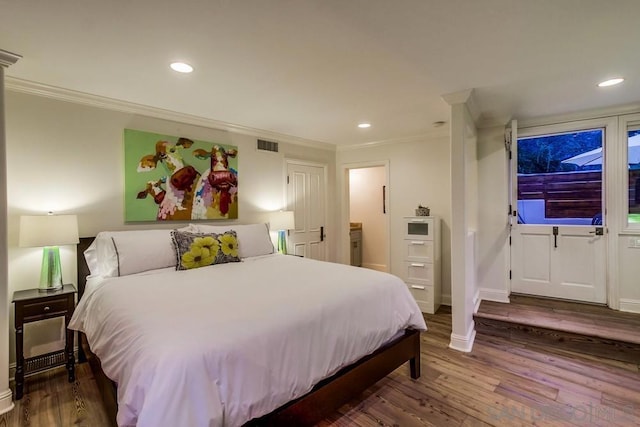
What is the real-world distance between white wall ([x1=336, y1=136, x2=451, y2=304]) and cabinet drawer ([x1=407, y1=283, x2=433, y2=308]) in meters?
0.42

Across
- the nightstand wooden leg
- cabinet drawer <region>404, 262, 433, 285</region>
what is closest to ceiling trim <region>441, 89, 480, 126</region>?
cabinet drawer <region>404, 262, 433, 285</region>

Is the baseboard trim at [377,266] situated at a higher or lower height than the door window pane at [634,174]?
lower

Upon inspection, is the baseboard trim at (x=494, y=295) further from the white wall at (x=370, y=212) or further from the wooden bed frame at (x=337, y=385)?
the white wall at (x=370, y=212)

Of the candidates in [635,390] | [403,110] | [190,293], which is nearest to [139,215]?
[190,293]

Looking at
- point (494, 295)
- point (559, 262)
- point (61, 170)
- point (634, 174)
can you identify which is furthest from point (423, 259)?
point (61, 170)

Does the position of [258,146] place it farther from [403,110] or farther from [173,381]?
[173,381]

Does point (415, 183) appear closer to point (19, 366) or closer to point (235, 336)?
point (235, 336)

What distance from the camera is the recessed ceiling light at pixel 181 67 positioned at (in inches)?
88.1

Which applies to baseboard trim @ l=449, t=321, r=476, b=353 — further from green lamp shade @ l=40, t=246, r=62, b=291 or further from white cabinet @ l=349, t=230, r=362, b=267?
green lamp shade @ l=40, t=246, r=62, b=291

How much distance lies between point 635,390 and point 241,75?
3756mm

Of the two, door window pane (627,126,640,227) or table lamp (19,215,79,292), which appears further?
door window pane (627,126,640,227)

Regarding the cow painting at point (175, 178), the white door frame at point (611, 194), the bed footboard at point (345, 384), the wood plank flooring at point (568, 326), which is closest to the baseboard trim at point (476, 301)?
the wood plank flooring at point (568, 326)

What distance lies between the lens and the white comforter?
4.04ft

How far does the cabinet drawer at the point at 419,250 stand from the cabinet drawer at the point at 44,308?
366 cm
